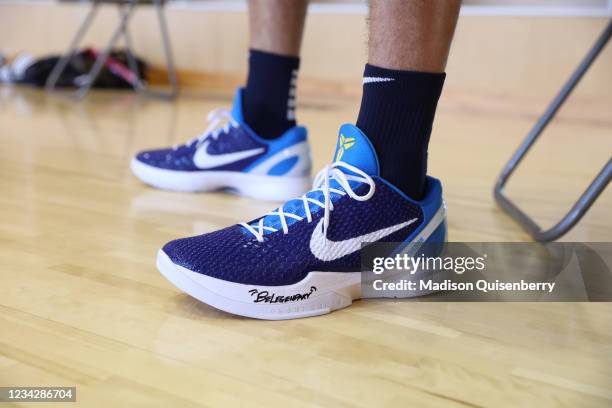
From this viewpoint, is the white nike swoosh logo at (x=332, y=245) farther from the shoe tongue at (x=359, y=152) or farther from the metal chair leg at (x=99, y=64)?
the metal chair leg at (x=99, y=64)

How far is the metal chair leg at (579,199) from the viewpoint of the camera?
93cm

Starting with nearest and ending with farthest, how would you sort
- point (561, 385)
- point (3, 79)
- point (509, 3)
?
point (561, 385), point (509, 3), point (3, 79)

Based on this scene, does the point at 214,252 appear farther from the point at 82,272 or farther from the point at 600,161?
the point at 600,161

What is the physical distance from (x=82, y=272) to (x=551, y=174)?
115 cm

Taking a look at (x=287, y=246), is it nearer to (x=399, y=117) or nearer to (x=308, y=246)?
(x=308, y=246)

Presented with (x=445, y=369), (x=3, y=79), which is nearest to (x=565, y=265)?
(x=445, y=369)

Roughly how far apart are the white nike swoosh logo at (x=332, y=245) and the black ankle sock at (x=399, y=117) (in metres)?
0.07

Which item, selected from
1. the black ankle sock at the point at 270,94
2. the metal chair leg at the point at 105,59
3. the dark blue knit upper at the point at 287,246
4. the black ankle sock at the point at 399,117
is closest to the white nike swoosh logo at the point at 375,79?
the black ankle sock at the point at 399,117

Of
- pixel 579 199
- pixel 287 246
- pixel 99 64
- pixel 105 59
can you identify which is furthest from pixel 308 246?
pixel 105 59

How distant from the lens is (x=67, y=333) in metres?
0.68

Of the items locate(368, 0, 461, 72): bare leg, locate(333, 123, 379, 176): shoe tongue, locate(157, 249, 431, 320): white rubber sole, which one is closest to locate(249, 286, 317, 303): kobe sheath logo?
locate(157, 249, 431, 320): white rubber sole

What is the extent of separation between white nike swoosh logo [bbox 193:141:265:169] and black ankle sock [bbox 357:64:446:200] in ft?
1.68

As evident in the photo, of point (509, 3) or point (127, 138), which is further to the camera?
point (509, 3)

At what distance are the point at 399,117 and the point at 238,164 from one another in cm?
57
